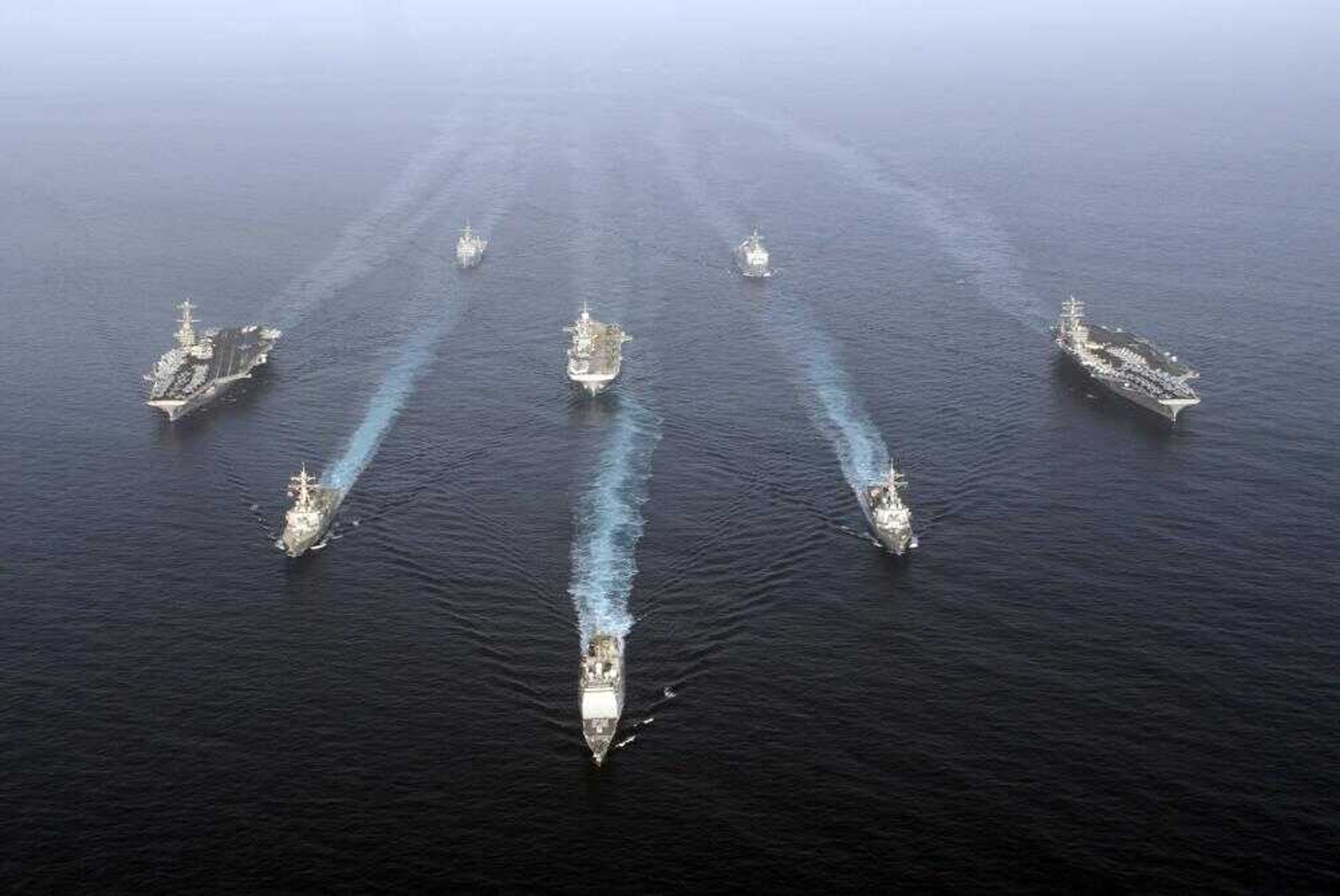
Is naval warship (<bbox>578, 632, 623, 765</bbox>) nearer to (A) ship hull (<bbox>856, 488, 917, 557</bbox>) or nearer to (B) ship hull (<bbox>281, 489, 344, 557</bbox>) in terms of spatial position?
(A) ship hull (<bbox>856, 488, 917, 557</bbox>)

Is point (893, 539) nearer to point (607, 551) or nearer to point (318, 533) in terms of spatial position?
point (607, 551)

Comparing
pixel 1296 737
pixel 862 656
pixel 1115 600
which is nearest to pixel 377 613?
pixel 862 656

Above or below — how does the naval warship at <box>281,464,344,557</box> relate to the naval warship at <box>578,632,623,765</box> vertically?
below

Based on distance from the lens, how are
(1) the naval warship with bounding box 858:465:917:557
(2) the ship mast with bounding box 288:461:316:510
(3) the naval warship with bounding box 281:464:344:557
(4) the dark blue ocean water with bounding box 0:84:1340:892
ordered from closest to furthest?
(4) the dark blue ocean water with bounding box 0:84:1340:892 < (1) the naval warship with bounding box 858:465:917:557 < (3) the naval warship with bounding box 281:464:344:557 < (2) the ship mast with bounding box 288:461:316:510

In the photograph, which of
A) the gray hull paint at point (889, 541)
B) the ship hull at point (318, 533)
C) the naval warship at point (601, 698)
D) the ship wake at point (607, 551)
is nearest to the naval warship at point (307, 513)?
the ship hull at point (318, 533)

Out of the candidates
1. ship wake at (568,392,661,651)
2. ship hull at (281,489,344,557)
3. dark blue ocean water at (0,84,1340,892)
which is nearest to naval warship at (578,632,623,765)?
dark blue ocean water at (0,84,1340,892)

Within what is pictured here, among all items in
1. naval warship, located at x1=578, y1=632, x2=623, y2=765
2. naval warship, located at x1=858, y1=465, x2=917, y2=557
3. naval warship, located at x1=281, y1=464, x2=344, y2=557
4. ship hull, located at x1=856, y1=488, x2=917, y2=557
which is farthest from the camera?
naval warship, located at x1=281, y1=464, x2=344, y2=557

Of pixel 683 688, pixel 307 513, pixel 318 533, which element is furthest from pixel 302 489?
pixel 683 688
